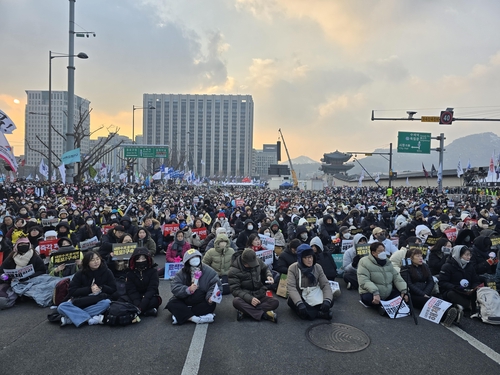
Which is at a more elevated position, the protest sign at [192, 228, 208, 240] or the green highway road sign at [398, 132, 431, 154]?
the green highway road sign at [398, 132, 431, 154]

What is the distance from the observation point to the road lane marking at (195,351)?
418cm

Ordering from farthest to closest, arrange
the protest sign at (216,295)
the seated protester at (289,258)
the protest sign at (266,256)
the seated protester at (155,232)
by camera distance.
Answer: the seated protester at (155,232)
the protest sign at (266,256)
the seated protester at (289,258)
the protest sign at (216,295)

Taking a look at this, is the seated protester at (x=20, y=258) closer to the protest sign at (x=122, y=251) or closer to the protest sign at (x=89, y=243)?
the protest sign at (x=122, y=251)

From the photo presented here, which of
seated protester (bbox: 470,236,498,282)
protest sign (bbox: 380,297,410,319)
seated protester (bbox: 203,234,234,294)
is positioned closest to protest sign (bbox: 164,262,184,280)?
seated protester (bbox: 203,234,234,294)

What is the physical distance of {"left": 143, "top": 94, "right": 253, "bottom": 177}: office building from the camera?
513 ft

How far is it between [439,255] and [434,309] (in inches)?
78.0

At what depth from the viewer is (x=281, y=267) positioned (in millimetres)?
7242

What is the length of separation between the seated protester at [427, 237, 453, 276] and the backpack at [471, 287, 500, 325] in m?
1.51

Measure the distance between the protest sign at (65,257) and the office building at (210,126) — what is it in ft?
490

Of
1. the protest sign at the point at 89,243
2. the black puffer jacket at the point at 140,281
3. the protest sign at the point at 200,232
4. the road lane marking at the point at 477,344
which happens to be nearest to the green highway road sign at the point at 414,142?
the protest sign at the point at 200,232

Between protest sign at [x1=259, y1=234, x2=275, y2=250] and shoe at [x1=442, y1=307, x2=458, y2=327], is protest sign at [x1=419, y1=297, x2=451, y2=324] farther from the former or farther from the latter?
protest sign at [x1=259, y1=234, x2=275, y2=250]

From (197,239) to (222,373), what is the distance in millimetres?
6323

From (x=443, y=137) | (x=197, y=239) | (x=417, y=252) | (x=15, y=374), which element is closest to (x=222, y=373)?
(x=15, y=374)

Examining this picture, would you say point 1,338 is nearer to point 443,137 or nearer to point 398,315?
point 398,315
